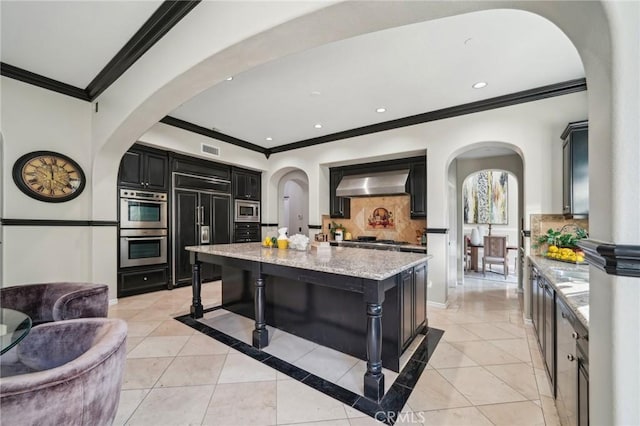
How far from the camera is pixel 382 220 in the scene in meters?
5.23

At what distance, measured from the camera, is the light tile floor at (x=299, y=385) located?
1.67 meters

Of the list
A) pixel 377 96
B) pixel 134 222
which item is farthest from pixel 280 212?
pixel 377 96

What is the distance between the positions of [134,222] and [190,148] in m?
1.51

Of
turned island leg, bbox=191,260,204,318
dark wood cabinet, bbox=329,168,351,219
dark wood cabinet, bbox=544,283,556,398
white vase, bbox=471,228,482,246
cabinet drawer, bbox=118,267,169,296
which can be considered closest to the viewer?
dark wood cabinet, bbox=544,283,556,398

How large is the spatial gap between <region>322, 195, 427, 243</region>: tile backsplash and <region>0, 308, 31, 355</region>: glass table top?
4459 millimetres

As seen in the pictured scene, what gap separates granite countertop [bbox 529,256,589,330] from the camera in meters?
1.24

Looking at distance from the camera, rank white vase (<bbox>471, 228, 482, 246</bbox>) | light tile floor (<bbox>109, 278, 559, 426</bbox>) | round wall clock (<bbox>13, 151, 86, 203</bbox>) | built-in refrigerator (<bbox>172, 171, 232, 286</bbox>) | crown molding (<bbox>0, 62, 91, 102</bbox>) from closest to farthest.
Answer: light tile floor (<bbox>109, 278, 559, 426</bbox>) < crown molding (<bbox>0, 62, 91, 102</bbox>) < round wall clock (<bbox>13, 151, 86, 203</bbox>) < built-in refrigerator (<bbox>172, 171, 232, 286</bbox>) < white vase (<bbox>471, 228, 482, 246</bbox>)

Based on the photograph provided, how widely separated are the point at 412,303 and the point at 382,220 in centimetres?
282

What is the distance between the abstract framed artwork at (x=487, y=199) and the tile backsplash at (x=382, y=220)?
277 cm

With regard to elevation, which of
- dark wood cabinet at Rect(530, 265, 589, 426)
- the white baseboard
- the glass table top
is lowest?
the white baseboard

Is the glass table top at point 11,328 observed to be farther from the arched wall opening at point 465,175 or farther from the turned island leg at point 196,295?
the arched wall opening at point 465,175

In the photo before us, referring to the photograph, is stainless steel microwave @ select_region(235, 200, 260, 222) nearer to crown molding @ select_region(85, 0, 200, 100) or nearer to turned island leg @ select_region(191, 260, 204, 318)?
turned island leg @ select_region(191, 260, 204, 318)

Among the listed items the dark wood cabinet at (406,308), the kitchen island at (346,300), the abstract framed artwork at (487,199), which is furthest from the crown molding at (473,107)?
the abstract framed artwork at (487,199)

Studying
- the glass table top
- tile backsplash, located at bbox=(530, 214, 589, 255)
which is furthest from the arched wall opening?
the glass table top
